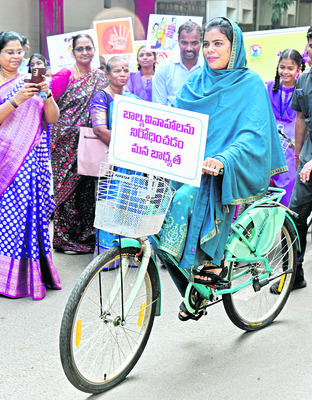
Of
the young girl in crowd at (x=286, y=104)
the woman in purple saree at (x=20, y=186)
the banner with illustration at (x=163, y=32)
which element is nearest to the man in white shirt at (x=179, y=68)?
the young girl in crowd at (x=286, y=104)

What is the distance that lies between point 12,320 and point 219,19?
2.24m

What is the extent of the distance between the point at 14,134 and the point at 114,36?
12.1 feet

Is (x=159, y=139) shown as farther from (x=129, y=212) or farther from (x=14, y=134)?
(x=14, y=134)

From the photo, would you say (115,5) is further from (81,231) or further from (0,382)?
(0,382)

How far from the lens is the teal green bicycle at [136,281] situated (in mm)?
2607

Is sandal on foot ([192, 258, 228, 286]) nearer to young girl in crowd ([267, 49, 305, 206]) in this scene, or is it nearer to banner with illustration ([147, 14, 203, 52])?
young girl in crowd ([267, 49, 305, 206])

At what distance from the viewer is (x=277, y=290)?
3818 mm

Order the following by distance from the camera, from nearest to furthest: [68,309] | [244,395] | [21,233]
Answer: [68,309] < [244,395] < [21,233]

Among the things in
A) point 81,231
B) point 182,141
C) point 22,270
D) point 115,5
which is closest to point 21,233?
point 22,270

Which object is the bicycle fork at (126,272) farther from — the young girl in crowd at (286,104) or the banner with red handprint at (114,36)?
the banner with red handprint at (114,36)

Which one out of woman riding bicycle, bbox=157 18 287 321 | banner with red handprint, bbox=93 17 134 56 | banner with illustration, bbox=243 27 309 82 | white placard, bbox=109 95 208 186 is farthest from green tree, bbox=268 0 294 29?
white placard, bbox=109 95 208 186

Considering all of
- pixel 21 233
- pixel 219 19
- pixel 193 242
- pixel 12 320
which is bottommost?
pixel 12 320

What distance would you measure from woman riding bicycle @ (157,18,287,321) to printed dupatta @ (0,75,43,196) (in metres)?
1.38

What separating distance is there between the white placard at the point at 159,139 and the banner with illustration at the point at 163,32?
4.95 m
